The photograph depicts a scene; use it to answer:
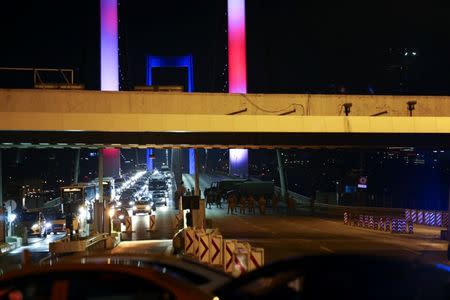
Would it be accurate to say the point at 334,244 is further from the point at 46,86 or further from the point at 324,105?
the point at 46,86

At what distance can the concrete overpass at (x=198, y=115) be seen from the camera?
20031mm

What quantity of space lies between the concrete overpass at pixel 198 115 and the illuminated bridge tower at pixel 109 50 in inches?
1359

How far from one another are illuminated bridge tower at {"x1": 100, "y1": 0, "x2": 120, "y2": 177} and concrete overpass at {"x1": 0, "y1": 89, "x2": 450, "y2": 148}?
34.5m

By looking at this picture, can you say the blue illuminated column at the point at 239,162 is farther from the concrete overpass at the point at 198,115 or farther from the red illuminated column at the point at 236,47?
the concrete overpass at the point at 198,115

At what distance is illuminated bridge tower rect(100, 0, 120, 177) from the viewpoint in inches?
2311

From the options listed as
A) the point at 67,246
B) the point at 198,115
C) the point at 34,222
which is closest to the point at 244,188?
the point at 34,222

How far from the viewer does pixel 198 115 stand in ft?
68.8

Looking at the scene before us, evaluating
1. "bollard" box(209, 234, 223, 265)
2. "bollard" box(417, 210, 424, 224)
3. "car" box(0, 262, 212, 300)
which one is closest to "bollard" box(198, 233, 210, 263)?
"bollard" box(209, 234, 223, 265)

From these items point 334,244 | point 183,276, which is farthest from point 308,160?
point 183,276

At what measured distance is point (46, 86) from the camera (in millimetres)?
21594

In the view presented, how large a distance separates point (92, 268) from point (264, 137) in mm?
20205

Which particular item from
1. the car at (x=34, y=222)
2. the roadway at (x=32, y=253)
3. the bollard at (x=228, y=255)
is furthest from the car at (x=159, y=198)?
the bollard at (x=228, y=255)

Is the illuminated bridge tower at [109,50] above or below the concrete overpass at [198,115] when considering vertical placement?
above

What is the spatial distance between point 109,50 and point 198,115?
151 ft
